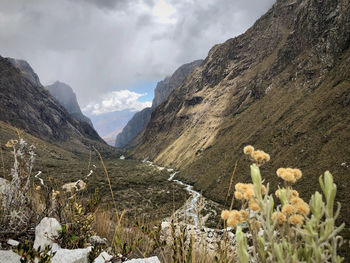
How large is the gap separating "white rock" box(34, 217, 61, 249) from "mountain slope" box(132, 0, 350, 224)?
1854 cm

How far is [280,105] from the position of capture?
202ft

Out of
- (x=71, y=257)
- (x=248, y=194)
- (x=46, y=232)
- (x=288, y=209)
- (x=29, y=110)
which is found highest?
(x=29, y=110)

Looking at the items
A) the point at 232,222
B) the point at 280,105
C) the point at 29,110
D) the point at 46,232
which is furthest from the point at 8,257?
the point at 29,110

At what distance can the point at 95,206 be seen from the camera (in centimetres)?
452

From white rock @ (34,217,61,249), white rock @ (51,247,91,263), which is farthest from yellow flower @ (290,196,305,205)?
white rock @ (34,217,61,249)

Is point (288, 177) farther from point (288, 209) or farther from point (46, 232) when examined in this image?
point (46, 232)

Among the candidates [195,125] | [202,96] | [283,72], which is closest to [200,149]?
[195,125]

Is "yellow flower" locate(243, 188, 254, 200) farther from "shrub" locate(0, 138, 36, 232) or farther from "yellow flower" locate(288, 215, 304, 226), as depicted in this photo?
"shrub" locate(0, 138, 36, 232)

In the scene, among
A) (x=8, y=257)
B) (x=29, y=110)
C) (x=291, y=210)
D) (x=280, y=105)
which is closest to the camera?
(x=291, y=210)

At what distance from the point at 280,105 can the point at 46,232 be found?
221 ft

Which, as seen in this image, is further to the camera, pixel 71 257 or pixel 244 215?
pixel 71 257

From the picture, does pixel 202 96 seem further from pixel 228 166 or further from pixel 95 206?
pixel 95 206

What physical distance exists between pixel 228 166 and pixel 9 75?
Result: 16824 centimetres

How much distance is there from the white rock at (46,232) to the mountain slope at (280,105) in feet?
60.8
